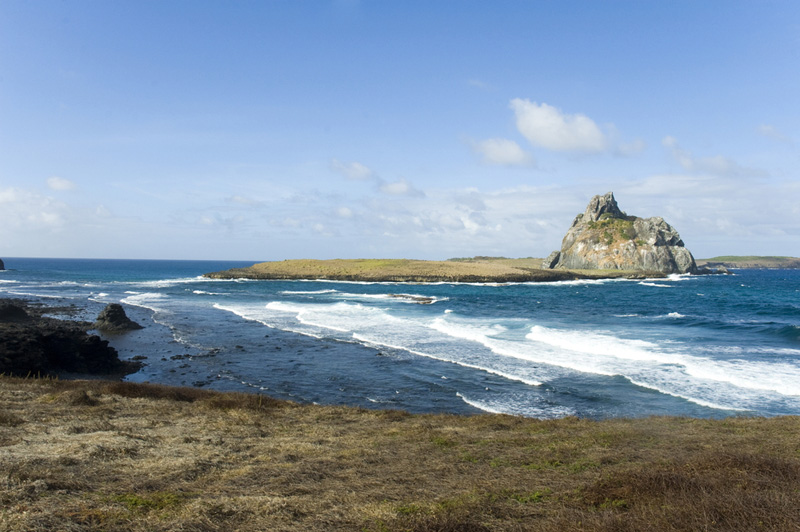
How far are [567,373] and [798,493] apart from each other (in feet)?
54.8

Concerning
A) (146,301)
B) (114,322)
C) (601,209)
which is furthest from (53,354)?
(601,209)

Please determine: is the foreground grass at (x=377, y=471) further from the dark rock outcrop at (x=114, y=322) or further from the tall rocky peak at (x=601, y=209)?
the tall rocky peak at (x=601, y=209)

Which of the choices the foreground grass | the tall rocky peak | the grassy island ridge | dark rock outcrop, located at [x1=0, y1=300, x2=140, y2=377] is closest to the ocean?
dark rock outcrop, located at [x1=0, y1=300, x2=140, y2=377]

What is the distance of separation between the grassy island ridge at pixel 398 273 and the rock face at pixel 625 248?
8.18 metres

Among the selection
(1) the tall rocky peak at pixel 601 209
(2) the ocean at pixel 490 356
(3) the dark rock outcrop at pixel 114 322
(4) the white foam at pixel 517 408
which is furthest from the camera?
(1) the tall rocky peak at pixel 601 209

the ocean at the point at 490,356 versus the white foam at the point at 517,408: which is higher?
the ocean at the point at 490,356

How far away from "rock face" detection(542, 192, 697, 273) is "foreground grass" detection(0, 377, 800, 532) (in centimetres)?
13462

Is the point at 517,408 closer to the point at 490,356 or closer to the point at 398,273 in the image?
the point at 490,356

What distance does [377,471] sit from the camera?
8820 millimetres

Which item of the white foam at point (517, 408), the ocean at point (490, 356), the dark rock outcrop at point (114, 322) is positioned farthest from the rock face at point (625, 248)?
the white foam at point (517, 408)

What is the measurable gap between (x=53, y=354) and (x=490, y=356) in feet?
71.8

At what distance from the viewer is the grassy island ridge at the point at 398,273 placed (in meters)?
103

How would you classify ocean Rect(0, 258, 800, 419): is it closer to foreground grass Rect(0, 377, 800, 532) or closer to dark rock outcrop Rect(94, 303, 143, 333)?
dark rock outcrop Rect(94, 303, 143, 333)

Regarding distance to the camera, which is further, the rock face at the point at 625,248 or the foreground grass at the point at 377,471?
the rock face at the point at 625,248
